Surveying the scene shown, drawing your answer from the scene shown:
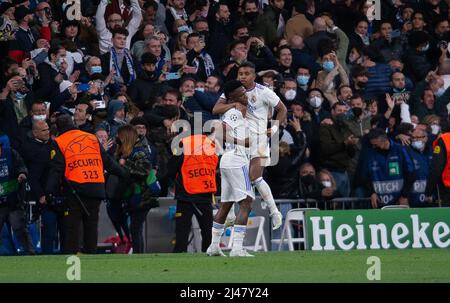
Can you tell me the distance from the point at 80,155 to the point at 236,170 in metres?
3.08

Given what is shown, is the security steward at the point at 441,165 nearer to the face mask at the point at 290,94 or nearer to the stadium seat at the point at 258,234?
Answer: the stadium seat at the point at 258,234

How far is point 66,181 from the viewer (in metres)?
20.9

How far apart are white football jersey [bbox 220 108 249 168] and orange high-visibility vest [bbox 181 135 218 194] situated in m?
2.99

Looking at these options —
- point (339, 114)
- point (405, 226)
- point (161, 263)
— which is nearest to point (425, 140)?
point (339, 114)

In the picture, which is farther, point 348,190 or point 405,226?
point 348,190

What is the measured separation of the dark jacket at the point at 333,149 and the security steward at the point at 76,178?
17.1 feet

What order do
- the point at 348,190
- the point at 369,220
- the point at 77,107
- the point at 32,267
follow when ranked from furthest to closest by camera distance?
the point at 348,190, the point at 77,107, the point at 369,220, the point at 32,267

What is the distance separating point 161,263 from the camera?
→ 1819 centimetres

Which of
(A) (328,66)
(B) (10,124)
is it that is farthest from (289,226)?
(A) (328,66)

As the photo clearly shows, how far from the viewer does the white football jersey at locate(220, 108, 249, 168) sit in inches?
742

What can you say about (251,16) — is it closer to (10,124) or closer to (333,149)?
(333,149)
